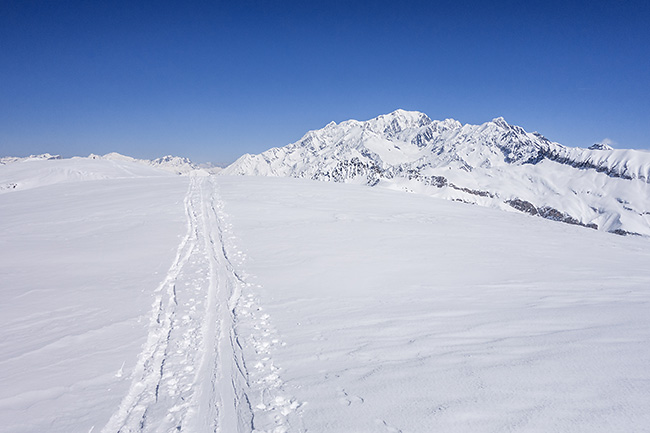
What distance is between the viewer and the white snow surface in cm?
479

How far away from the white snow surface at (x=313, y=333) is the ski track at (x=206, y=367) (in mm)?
34

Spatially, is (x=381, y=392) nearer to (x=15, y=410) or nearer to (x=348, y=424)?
(x=348, y=424)

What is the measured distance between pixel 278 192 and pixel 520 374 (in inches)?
1068

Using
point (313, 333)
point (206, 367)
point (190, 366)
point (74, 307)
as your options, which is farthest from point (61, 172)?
point (313, 333)

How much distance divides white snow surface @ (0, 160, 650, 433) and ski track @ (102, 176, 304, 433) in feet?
0.11

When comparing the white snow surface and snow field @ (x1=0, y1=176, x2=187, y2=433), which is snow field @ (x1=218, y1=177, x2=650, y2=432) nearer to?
the white snow surface

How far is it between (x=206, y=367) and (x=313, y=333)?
7.98 ft

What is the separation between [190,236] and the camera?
16438 mm

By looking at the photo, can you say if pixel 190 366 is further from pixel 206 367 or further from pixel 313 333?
pixel 313 333

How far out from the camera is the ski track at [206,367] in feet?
15.9

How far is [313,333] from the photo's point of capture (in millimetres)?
7531

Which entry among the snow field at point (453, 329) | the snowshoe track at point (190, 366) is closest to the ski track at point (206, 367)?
the snowshoe track at point (190, 366)

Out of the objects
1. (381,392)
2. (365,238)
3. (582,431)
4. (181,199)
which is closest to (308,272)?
(365,238)

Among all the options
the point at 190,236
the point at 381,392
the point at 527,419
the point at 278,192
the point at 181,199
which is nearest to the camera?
the point at 527,419
